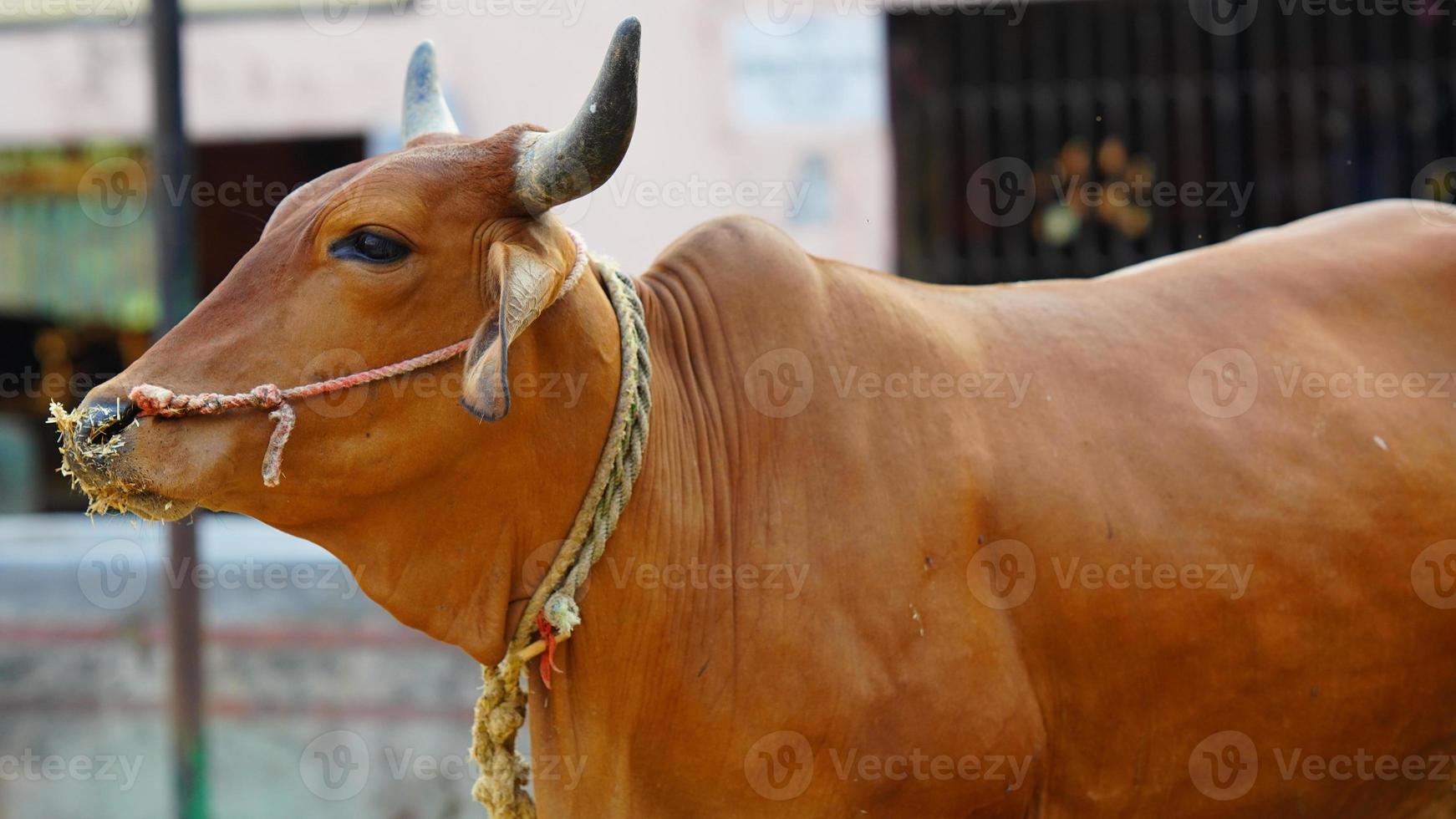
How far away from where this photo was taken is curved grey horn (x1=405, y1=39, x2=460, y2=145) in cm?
338

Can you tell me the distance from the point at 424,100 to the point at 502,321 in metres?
1.14

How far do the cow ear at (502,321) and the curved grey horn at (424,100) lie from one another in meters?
0.77

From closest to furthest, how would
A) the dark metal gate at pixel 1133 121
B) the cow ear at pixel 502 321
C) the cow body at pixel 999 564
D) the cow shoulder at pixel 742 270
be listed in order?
the cow ear at pixel 502 321, the cow body at pixel 999 564, the cow shoulder at pixel 742 270, the dark metal gate at pixel 1133 121

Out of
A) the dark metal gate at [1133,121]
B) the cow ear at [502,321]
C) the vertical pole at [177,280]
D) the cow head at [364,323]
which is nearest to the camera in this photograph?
the cow ear at [502,321]

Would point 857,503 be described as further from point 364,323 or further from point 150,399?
point 150,399

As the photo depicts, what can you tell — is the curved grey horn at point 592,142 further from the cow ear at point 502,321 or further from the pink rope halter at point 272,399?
the pink rope halter at point 272,399

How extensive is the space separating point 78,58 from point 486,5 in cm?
225

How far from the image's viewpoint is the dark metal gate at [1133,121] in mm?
7090

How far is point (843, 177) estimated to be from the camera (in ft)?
21.6

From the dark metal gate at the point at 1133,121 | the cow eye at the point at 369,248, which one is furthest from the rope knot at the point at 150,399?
the dark metal gate at the point at 1133,121

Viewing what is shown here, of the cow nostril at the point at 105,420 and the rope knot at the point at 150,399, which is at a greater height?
the rope knot at the point at 150,399

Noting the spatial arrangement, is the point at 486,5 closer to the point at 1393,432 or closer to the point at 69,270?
the point at 69,270

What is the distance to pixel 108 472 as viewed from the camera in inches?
101

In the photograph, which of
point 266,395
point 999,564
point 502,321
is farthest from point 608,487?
point 999,564
